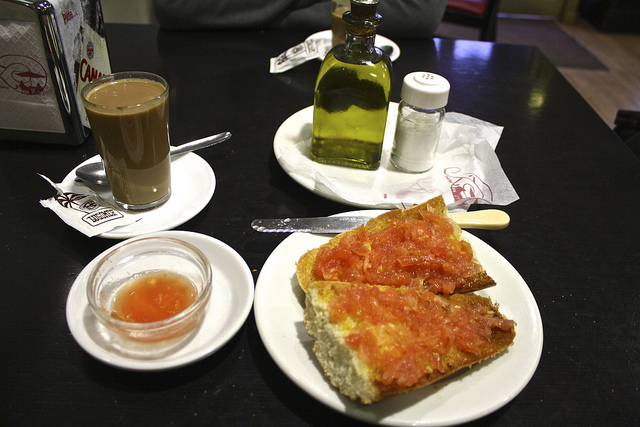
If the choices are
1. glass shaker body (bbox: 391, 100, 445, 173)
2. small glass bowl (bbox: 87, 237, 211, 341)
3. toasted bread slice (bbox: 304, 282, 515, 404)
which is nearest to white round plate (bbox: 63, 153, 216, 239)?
small glass bowl (bbox: 87, 237, 211, 341)

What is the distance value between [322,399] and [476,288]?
1.61 ft

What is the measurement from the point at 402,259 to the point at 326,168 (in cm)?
60

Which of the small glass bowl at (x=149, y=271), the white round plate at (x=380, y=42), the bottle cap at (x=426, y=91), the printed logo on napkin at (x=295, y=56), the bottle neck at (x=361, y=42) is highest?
the bottle neck at (x=361, y=42)

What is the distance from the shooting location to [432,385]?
94 cm

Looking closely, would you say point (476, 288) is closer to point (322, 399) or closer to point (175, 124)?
point (322, 399)

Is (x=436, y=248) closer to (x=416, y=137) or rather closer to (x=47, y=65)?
(x=416, y=137)

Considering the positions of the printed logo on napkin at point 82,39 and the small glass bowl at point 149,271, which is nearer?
the small glass bowl at point 149,271

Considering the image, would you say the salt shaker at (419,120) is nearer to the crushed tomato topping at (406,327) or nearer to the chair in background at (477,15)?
the crushed tomato topping at (406,327)

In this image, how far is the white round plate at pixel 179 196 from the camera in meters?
1.30

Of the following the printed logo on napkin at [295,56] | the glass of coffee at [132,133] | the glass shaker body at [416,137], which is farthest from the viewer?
the printed logo on napkin at [295,56]

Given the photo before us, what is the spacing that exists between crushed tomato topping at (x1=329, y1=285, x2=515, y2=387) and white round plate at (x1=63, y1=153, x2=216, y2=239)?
60cm

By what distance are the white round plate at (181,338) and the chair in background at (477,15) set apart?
11.0 ft

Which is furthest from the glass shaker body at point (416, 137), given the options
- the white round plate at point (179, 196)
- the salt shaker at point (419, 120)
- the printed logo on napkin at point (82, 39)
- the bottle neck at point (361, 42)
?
the printed logo on napkin at point (82, 39)

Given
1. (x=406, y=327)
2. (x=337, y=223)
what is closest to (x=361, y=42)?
(x=337, y=223)
